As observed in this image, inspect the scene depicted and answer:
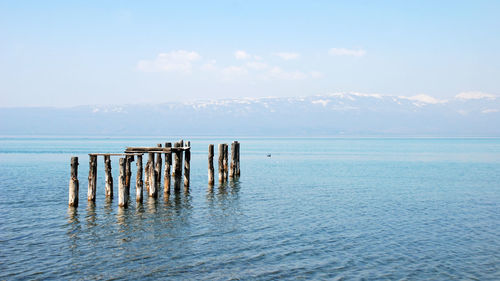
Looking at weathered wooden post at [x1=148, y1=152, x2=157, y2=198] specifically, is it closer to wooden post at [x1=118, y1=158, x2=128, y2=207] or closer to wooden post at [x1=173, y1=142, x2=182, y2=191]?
wooden post at [x1=118, y1=158, x2=128, y2=207]

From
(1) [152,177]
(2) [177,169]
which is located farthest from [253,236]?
(2) [177,169]

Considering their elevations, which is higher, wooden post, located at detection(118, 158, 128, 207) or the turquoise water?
wooden post, located at detection(118, 158, 128, 207)

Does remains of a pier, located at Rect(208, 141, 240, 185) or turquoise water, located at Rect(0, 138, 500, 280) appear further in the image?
remains of a pier, located at Rect(208, 141, 240, 185)

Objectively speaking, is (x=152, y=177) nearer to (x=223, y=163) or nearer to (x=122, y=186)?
(x=122, y=186)

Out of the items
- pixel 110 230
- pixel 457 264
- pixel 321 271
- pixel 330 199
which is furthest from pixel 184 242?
pixel 330 199

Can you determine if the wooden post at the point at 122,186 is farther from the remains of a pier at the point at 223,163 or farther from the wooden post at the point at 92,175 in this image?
the remains of a pier at the point at 223,163

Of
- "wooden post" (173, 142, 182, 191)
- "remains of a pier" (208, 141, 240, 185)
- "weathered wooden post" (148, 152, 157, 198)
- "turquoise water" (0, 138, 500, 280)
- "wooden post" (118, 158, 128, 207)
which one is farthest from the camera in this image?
"remains of a pier" (208, 141, 240, 185)

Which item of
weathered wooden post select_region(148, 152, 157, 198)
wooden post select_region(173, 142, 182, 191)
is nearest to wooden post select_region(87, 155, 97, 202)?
weathered wooden post select_region(148, 152, 157, 198)

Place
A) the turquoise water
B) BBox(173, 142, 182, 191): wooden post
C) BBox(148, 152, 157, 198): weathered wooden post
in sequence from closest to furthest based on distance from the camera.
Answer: the turquoise water < BBox(148, 152, 157, 198): weathered wooden post < BBox(173, 142, 182, 191): wooden post

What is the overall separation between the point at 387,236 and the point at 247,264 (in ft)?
20.6

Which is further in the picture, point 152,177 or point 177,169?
point 177,169

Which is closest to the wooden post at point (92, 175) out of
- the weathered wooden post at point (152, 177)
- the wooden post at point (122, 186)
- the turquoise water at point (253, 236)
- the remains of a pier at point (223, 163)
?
the turquoise water at point (253, 236)

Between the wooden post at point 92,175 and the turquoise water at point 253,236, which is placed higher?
the wooden post at point 92,175

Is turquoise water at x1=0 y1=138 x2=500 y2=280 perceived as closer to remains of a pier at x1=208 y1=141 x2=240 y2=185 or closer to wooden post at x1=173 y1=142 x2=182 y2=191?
wooden post at x1=173 y1=142 x2=182 y2=191
